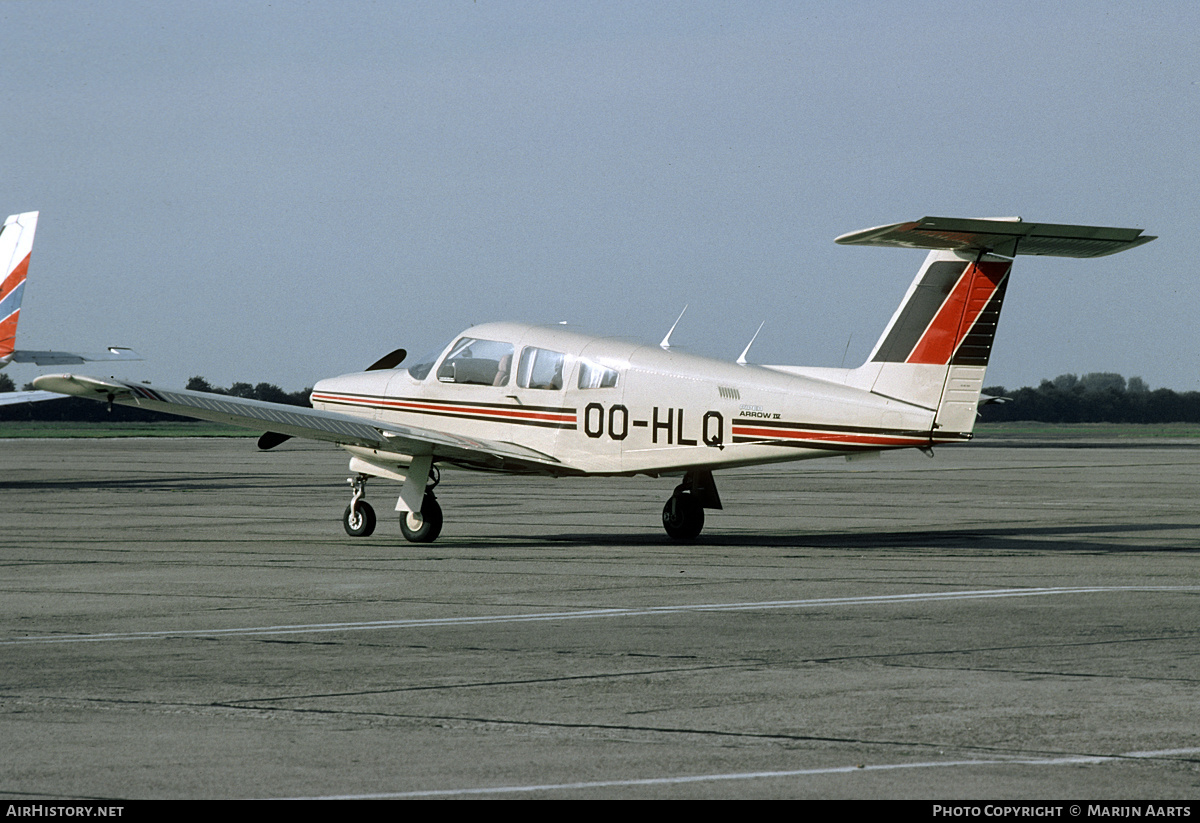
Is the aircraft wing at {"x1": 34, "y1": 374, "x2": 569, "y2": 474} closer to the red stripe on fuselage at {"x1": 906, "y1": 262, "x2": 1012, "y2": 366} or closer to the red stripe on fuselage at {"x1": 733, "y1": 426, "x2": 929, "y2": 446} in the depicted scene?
the red stripe on fuselage at {"x1": 733, "y1": 426, "x2": 929, "y2": 446}

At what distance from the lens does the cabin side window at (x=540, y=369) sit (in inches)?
759

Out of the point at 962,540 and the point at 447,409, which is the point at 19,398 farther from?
the point at 962,540

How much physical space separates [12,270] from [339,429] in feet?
55.7

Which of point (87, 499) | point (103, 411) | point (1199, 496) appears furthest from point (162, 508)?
point (103, 411)

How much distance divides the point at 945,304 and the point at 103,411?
96980 mm

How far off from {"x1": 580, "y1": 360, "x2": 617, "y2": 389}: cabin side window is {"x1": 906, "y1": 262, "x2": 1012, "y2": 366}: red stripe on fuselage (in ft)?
12.1

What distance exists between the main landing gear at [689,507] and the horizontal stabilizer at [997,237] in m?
4.08

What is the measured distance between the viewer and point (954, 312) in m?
17.2

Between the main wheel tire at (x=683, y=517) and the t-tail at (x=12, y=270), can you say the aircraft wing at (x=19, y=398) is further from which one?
the main wheel tire at (x=683, y=517)

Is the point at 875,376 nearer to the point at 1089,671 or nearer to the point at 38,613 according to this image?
the point at 1089,671

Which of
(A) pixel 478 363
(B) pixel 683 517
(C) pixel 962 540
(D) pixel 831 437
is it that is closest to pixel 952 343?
(D) pixel 831 437

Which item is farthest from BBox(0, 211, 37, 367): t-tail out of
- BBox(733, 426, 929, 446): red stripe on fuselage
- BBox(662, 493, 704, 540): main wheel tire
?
BBox(733, 426, 929, 446): red stripe on fuselage

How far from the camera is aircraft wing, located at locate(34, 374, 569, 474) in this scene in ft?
57.9

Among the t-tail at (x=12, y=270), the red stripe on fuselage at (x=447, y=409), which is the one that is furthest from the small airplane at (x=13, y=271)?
the red stripe on fuselage at (x=447, y=409)
